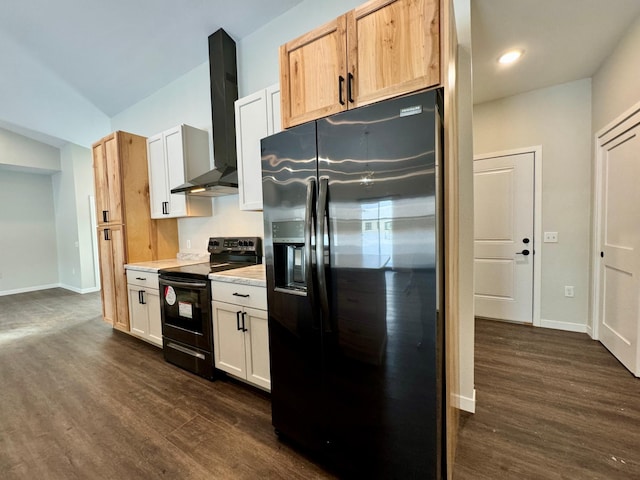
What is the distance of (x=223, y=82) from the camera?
2.83 meters

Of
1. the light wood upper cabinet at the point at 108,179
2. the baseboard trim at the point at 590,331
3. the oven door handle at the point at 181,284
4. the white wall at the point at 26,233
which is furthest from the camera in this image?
the white wall at the point at 26,233

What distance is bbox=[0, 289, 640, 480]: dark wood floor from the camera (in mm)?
1502

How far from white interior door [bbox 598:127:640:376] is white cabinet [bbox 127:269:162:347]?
4234 mm

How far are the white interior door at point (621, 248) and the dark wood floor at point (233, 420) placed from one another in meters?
0.23

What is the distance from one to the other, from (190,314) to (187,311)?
0.05 m

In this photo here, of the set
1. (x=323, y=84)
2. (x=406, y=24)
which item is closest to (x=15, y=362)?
(x=323, y=84)

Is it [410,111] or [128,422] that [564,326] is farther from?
[128,422]

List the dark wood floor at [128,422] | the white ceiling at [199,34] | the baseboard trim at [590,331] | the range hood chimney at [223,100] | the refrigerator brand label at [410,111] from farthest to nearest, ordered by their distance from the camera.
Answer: the baseboard trim at [590,331], the range hood chimney at [223,100], the white ceiling at [199,34], the dark wood floor at [128,422], the refrigerator brand label at [410,111]

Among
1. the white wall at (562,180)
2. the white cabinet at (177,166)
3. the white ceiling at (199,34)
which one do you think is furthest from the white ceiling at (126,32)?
the white wall at (562,180)

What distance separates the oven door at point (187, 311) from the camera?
91.0 inches

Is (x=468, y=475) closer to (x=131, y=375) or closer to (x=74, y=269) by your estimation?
(x=131, y=375)

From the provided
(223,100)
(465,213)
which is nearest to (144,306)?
(223,100)

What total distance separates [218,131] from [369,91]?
2.06 metres

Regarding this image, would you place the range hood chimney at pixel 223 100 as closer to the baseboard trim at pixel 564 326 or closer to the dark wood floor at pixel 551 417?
the dark wood floor at pixel 551 417
